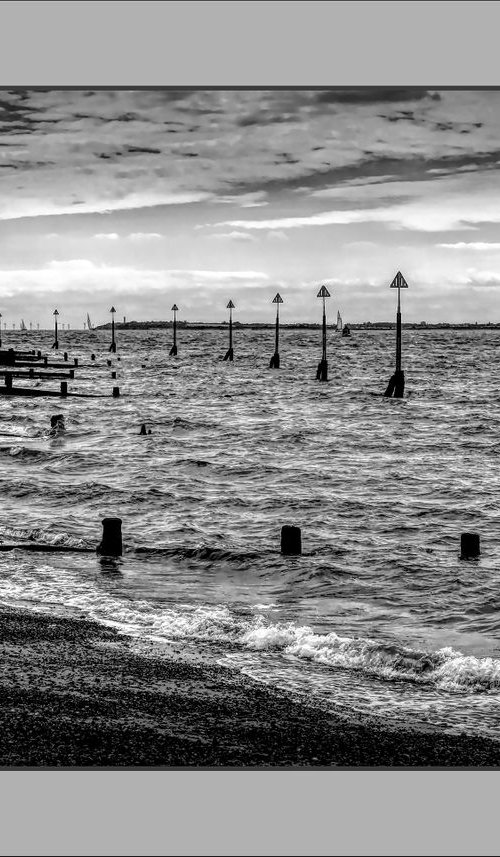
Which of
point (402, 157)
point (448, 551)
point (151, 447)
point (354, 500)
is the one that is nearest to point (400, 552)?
point (448, 551)

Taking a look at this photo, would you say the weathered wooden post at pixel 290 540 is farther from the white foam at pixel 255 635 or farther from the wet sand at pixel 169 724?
the wet sand at pixel 169 724

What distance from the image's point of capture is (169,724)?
6.59 metres

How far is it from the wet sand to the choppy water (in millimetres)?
530

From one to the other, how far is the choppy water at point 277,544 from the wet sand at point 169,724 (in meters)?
0.53

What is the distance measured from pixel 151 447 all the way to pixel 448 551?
41.3 ft

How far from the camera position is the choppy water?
344 inches

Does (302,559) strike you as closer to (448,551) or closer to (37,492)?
(448,551)

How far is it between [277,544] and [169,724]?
297 inches

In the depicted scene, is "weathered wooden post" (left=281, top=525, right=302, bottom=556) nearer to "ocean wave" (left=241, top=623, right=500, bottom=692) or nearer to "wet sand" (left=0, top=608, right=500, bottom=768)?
"ocean wave" (left=241, top=623, right=500, bottom=692)

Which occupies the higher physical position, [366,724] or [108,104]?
[108,104]

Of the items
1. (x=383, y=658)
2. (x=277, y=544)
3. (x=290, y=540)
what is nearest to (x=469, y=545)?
(x=290, y=540)

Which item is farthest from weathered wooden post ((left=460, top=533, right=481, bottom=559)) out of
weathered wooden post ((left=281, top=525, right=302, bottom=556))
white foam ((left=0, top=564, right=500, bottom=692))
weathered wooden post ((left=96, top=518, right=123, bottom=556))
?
weathered wooden post ((left=96, top=518, right=123, bottom=556))

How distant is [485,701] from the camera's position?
779 centimetres

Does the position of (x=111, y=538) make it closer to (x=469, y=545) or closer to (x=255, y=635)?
(x=255, y=635)
